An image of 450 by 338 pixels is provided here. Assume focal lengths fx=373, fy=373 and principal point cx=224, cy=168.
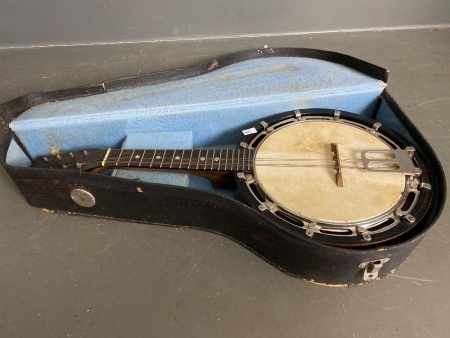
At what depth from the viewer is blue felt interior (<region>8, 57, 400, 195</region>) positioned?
1.08 m

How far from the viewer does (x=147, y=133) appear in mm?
1112

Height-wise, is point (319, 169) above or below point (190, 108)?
below

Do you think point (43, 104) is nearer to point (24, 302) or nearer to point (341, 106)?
point (24, 302)

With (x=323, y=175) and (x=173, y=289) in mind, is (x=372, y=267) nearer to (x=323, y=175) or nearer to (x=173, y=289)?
(x=323, y=175)

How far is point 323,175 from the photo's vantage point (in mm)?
911

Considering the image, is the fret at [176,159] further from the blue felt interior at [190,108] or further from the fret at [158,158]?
the blue felt interior at [190,108]

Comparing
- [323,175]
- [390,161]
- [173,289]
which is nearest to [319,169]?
[323,175]

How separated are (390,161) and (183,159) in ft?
1.71

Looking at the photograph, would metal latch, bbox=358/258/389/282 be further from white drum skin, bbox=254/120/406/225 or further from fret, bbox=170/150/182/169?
fret, bbox=170/150/182/169

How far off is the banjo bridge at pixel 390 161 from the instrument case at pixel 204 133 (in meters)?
0.05

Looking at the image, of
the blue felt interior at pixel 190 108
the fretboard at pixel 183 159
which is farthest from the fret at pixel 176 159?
the blue felt interior at pixel 190 108

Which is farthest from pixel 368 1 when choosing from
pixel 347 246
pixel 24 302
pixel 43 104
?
pixel 24 302

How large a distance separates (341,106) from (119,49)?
0.95 m

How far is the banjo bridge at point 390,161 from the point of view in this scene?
902mm
